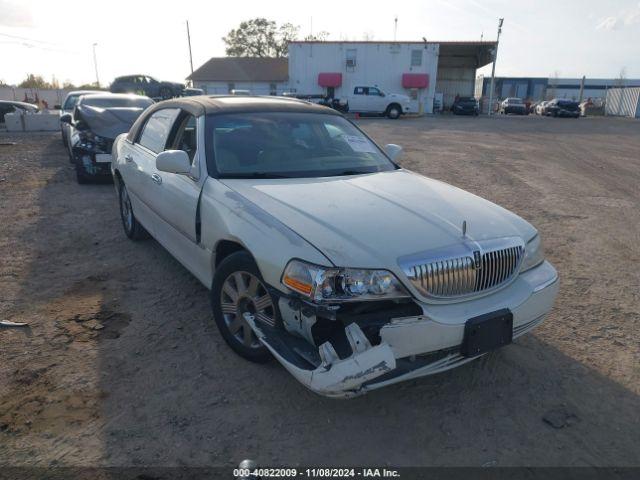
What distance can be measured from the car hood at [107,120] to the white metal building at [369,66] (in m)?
33.3

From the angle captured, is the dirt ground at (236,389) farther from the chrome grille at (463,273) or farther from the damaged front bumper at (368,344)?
the chrome grille at (463,273)

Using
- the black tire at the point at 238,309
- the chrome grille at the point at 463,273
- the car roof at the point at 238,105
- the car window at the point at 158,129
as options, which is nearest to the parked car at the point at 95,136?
the car window at the point at 158,129

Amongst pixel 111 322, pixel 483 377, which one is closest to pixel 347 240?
pixel 483 377

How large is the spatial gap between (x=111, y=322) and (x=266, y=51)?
223 ft

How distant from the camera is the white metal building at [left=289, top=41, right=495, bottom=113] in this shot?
39800mm

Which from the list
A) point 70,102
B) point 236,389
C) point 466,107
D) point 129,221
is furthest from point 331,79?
point 236,389

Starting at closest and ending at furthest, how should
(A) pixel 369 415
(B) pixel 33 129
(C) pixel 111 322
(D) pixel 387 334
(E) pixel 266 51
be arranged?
(D) pixel 387 334 < (A) pixel 369 415 < (C) pixel 111 322 < (B) pixel 33 129 < (E) pixel 266 51

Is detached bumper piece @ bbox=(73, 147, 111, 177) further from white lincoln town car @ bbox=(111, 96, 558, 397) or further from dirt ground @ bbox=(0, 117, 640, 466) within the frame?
white lincoln town car @ bbox=(111, 96, 558, 397)

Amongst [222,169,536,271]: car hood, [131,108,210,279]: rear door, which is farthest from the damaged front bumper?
[131,108,210,279]: rear door

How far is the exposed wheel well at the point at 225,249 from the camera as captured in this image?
3.12m

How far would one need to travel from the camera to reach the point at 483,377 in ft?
10.0

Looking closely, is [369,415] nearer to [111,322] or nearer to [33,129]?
[111,322]

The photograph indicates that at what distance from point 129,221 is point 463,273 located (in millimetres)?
4152

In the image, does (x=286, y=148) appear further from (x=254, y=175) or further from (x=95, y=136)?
(x=95, y=136)
